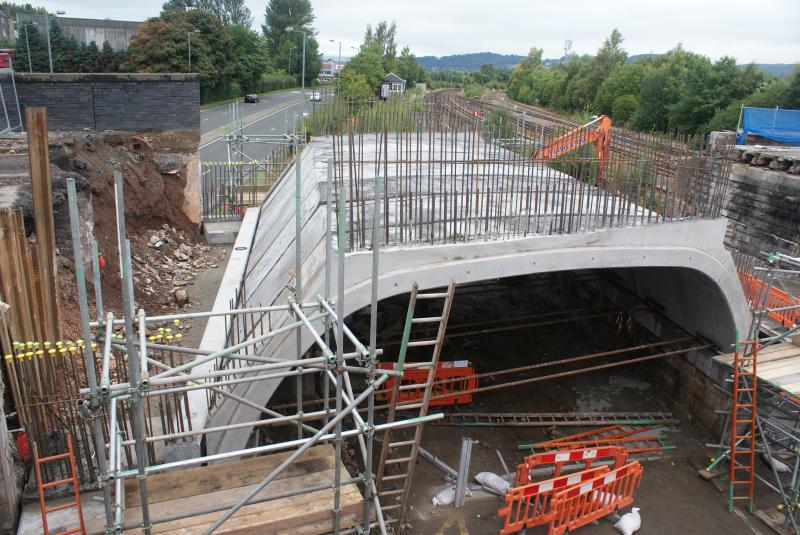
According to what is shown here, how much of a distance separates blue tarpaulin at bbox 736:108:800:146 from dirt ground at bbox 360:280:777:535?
707 inches

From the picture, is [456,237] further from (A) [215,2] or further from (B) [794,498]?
(A) [215,2]

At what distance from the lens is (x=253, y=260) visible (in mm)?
14383

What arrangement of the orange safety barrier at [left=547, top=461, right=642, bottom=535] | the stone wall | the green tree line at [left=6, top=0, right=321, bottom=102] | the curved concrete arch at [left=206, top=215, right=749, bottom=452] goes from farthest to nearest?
the green tree line at [left=6, top=0, right=321, bottom=102], the stone wall, the orange safety barrier at [left=547, top=461, right=642, bottom=535], the curved concrete arch at [left=206, top=215, right=749, bottom=452]

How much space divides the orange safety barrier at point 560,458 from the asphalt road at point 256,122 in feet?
61.8

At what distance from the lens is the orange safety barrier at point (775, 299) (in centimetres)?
1479

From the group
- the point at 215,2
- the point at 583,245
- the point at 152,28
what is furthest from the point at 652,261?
the point at 215,2

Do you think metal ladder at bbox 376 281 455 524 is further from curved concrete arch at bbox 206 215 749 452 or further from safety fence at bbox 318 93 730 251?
safety fence at bbox 318 93 730 251

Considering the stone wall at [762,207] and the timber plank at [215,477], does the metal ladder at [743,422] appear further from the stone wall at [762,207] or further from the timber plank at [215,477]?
the stone wall at [762,207]

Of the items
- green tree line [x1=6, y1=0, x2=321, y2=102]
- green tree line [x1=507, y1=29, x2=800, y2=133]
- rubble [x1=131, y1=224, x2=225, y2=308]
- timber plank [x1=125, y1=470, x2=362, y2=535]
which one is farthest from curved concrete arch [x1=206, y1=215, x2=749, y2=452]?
green tree line [x1=6, y1=0, x2=321, y2=102]

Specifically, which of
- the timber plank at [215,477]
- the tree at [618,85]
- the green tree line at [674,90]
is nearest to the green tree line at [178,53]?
the green tree line at [674,90]

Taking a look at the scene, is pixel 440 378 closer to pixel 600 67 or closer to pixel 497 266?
pixel 497 266

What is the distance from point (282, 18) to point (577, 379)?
115 meters

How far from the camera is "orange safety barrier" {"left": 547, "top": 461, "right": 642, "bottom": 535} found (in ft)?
30.2

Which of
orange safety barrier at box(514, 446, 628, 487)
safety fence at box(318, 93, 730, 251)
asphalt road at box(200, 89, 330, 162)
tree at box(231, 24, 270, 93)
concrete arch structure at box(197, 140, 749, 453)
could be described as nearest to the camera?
concrete arch structure at box(197, 140, 749, 453)
